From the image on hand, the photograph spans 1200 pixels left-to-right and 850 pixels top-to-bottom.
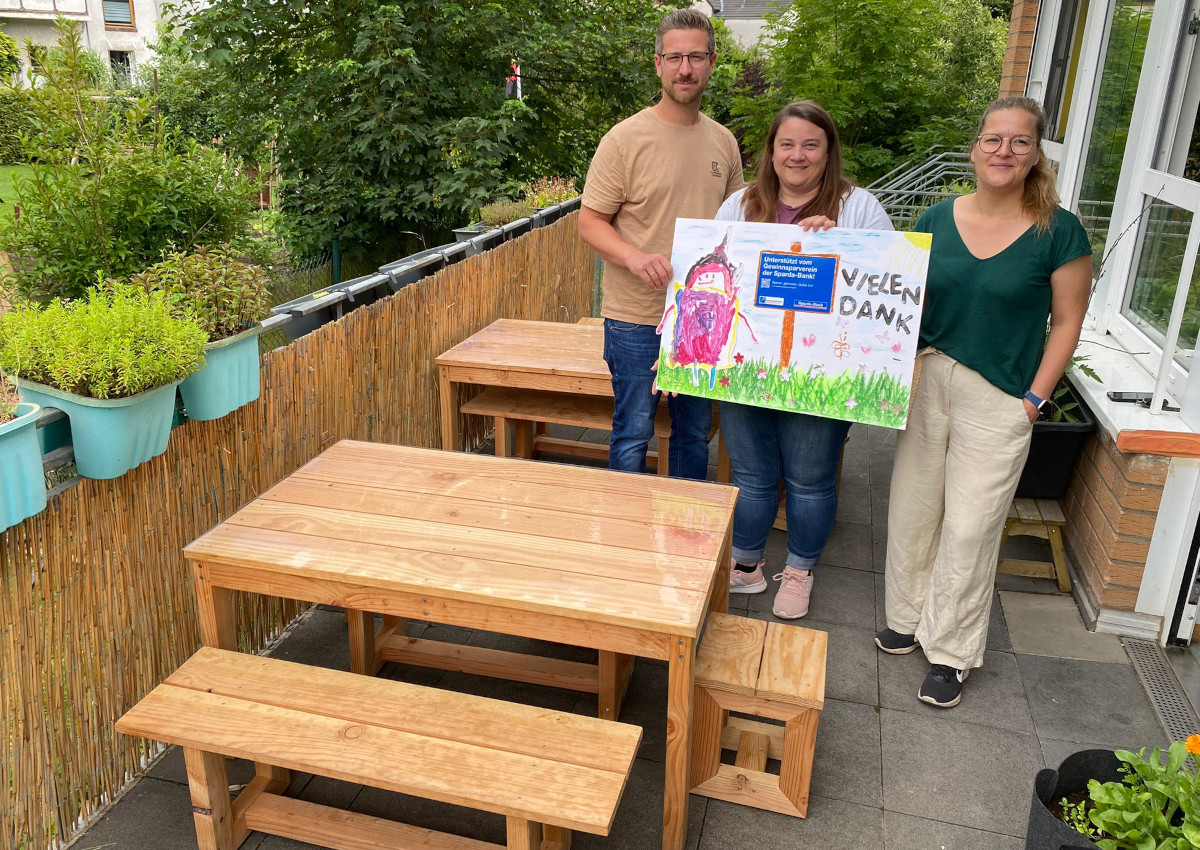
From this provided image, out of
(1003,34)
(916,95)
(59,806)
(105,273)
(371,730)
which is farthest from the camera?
(1003,34)

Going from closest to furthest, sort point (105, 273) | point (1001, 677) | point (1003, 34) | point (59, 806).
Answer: point (59, 806) → point (1001, 677) → point (105, 273) → point (1003, 34)

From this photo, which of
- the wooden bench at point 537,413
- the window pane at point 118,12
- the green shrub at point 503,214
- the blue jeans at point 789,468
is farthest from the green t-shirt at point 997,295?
the window pane at point 118,12

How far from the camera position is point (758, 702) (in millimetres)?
2383

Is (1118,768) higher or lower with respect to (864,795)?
higher

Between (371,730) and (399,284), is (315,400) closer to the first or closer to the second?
(399,284)

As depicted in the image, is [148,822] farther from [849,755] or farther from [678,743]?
[849,755]

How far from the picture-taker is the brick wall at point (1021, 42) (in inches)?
225

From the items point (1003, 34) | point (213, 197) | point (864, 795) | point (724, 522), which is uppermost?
point (1003, 34)

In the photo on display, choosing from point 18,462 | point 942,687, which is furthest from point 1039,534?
point 18,462

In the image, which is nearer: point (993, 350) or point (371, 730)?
point (371, 730)

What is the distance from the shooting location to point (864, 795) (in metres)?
2.55

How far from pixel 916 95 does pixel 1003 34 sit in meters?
6.76

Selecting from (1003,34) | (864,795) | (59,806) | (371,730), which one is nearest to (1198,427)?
(864,795)

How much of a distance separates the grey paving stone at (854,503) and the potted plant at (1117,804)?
7.10ft
